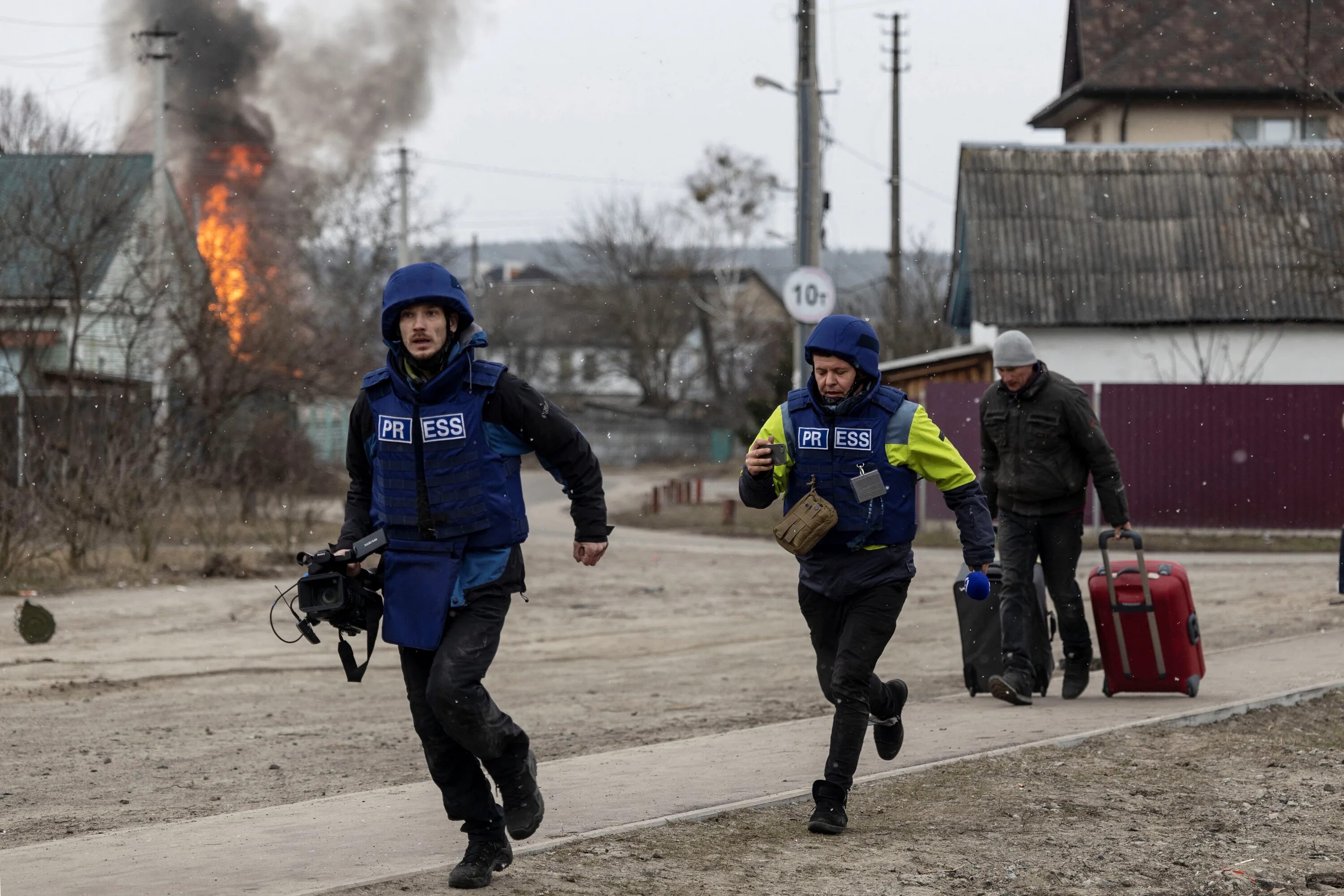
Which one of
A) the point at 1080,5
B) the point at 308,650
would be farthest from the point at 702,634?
the point at 1080,5

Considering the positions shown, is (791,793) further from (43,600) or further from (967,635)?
(43,600)

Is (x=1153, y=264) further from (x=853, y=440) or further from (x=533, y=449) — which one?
(x=533, y=449)

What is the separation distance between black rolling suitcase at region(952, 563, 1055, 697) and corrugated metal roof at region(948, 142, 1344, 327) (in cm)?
1988

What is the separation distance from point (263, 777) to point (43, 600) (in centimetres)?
944

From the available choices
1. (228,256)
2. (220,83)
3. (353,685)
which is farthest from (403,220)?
(353,685)

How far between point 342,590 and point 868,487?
1920 mm

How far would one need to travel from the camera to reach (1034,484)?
868 cm

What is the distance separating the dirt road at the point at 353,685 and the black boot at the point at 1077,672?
3.65 feet

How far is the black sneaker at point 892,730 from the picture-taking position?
6453 millimetres

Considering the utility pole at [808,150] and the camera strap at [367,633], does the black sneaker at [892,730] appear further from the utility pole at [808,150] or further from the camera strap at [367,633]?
the utility pole at [808,150]

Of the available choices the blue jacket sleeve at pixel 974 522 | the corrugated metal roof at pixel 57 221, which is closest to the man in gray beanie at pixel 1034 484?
the blue jacket sleeve at pixel 974 522

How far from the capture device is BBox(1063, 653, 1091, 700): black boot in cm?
900

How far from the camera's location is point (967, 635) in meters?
9.17

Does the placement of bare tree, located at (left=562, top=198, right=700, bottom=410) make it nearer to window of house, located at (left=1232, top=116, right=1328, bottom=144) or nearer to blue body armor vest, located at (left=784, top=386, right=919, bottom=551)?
window of house, located at (left=1232, top=116, right=1328, bottom=144)
